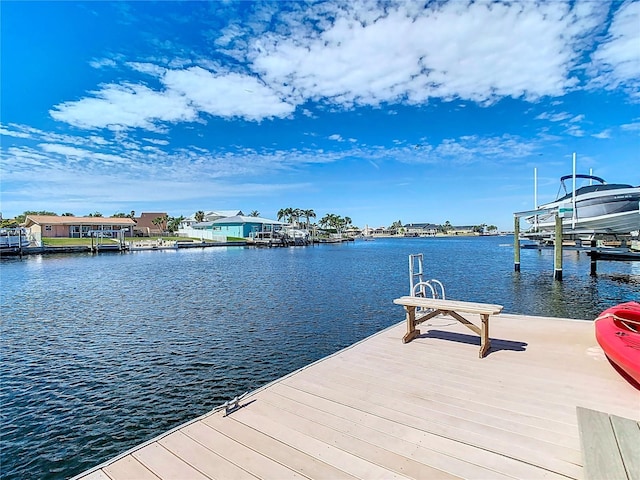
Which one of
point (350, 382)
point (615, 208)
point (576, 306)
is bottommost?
point (576, 306)

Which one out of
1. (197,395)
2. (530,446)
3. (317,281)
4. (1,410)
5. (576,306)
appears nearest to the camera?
(530,446)

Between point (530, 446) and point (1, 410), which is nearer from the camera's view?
point (530, 446)

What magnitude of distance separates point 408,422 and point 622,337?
3.71 m

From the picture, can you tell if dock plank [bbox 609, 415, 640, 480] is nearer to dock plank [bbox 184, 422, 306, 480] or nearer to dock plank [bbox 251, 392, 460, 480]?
dock plank [bbox 251, 392, 460, 480]

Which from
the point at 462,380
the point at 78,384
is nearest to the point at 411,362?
the point at 462,380

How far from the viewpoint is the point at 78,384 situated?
7.81 m

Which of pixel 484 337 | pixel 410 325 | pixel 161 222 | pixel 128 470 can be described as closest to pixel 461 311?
pixel 484 337

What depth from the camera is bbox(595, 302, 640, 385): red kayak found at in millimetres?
4391

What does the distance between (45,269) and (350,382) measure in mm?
36839

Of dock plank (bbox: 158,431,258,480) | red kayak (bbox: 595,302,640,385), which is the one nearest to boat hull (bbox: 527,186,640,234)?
red kayak (bbox: 595,302,640,385)

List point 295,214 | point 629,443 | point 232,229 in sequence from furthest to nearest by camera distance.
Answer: point 295,214, point 232,229, point 629,443

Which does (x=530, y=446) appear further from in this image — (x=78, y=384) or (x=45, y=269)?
(x=45, y=269)

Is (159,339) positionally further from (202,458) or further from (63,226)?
(63,226)

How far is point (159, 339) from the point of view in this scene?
36.4 feet
